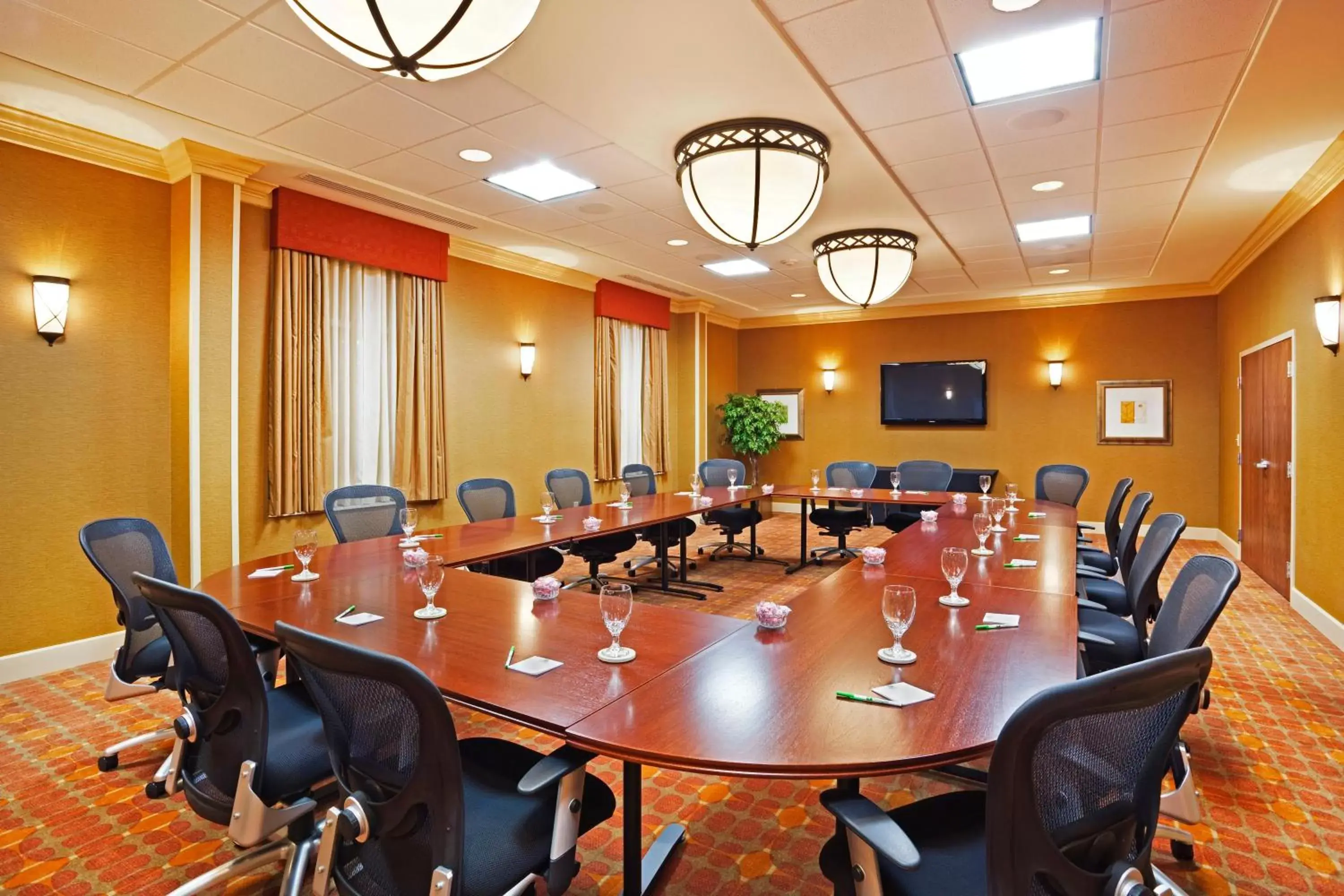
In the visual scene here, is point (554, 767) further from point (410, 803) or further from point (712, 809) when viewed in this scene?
point (712, 809)

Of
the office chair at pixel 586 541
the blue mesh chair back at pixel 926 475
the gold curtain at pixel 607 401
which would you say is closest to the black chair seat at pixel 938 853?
the office chair at pixel 586 541

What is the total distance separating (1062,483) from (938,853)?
5.66 meters

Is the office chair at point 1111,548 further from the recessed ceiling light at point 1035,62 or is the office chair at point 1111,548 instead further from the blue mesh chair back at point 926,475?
the recessed ceiling light at point 1035,62

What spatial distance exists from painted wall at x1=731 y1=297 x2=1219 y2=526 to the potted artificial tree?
2.29ft

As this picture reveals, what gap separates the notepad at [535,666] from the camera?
177cm

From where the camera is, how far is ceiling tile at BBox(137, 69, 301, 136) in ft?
10.5

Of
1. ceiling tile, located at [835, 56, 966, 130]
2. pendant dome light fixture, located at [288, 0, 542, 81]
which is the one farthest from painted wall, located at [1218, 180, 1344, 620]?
pendant dome light fixture, located at [288, 0, 542, 81]

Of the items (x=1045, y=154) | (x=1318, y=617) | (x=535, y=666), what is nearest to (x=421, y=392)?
(x=535, y=666)

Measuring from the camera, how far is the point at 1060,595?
8.39 ft

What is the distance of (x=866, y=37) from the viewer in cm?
280

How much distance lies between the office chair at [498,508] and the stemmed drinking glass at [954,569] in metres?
2.75

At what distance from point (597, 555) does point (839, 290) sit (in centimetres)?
297

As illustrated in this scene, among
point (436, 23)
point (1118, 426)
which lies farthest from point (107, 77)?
point (1118, 426)

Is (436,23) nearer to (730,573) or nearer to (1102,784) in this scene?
(1102,784)
